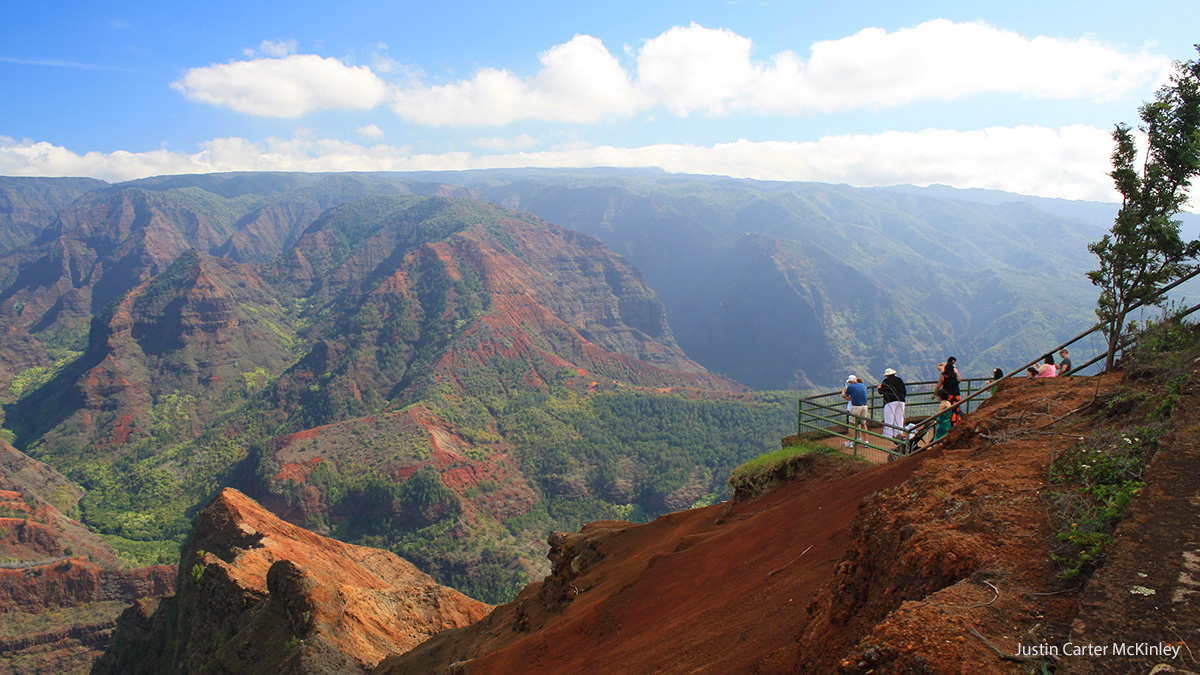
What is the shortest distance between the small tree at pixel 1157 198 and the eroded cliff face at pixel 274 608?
28.2 meters

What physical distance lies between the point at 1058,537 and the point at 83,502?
14563 cm

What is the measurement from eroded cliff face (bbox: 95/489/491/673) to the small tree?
28.2 m

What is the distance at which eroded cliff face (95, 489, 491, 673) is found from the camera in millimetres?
28312

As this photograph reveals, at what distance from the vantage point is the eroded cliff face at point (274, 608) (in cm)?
2831

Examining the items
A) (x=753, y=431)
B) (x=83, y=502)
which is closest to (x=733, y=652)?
(x=753, y=431)

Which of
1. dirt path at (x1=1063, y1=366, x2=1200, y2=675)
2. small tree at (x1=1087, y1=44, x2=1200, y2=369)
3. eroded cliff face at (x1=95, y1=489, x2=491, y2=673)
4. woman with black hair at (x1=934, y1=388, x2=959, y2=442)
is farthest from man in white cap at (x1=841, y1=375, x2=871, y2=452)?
eroded cliff face at (x1=95, y1=489, x2=491, y2=673)

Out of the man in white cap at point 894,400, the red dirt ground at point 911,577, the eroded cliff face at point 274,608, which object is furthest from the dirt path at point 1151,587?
the eroded cliff face at point 274,608

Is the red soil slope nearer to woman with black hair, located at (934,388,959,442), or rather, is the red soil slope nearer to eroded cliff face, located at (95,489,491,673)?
woman with black hair, located at (934,388,959,442)

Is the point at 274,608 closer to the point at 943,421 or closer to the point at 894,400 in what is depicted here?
the point at 894,400

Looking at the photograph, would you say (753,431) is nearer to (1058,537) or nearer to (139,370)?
(1058,537)

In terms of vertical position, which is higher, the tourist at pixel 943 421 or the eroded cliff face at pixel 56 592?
the tourist at pixel 943 421

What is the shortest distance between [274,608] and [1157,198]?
1411 inches

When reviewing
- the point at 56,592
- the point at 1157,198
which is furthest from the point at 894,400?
the point at 56,592

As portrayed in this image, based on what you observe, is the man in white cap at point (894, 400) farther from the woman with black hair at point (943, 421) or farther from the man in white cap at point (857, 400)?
the woman with black hair at point (943, 421)
